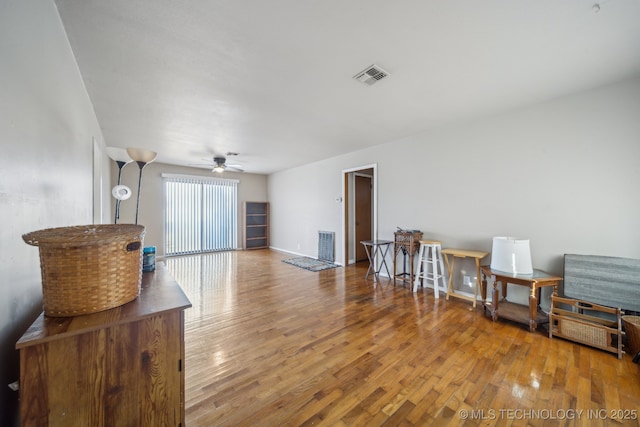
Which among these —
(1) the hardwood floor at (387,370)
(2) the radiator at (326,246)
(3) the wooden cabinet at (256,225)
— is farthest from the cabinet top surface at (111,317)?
(3) the wooden cabinet at (256,225)

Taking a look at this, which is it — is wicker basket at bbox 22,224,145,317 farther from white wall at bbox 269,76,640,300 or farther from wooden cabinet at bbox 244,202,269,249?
wooden cabinet at bbox 244,202,269,249

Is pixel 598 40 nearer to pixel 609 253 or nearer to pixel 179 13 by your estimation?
pixel 609 253

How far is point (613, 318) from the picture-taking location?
244 cm

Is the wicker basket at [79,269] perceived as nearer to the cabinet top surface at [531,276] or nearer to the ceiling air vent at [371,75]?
the ceiling air vent at [371,75]

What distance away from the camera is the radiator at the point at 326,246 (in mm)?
5844

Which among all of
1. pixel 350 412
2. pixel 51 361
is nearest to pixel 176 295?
pixel 51 361

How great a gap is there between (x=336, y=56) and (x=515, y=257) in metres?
2.85

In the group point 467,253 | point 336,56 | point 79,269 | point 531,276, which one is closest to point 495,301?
point 531,276

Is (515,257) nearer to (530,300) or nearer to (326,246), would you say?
(530,300)

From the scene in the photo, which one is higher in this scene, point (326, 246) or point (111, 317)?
point (111, 317)

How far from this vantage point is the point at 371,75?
2326 mm

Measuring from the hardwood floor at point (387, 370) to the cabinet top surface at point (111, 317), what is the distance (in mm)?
930

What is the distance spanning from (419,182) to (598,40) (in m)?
2.41

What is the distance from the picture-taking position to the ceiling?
63.1 inches
